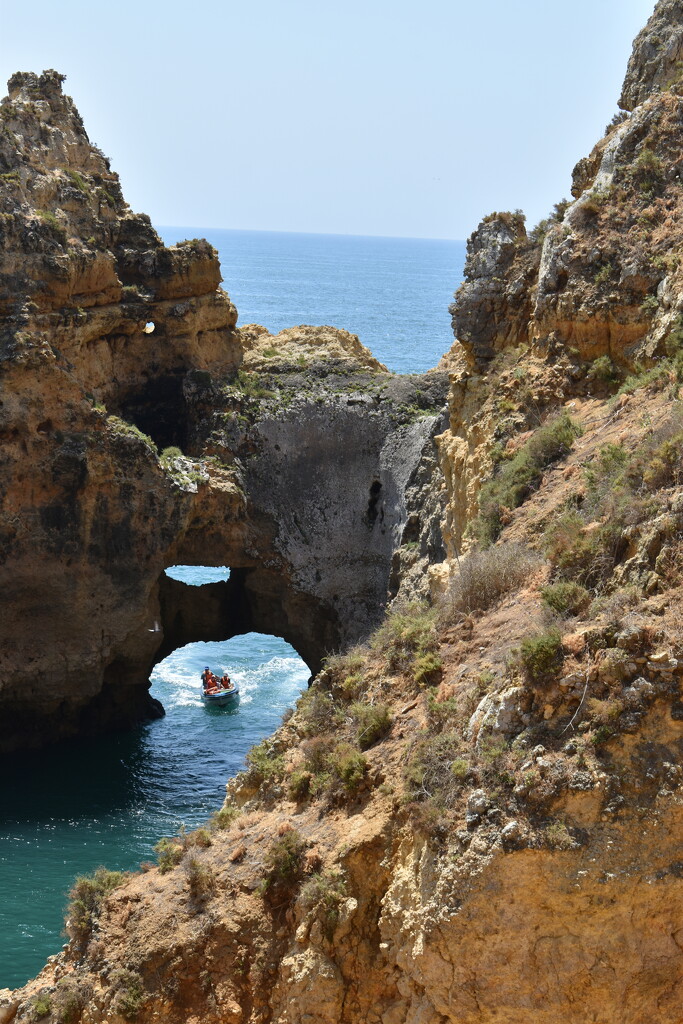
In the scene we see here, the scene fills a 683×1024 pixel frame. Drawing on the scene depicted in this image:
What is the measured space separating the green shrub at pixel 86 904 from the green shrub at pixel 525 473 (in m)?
7.86

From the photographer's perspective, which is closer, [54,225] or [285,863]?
[285,863]

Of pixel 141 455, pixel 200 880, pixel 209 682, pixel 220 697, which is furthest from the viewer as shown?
pixel 209 682

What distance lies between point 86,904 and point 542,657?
25.7 ft

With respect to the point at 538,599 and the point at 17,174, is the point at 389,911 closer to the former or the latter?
the point at 538,599

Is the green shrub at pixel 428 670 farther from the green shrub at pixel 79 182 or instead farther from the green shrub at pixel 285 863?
the green shrub at pixel 79 182

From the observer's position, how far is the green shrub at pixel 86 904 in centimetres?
1539

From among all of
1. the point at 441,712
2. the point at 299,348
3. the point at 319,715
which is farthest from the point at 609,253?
the point at 299,348

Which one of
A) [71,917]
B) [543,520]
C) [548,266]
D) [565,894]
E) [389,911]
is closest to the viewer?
[565,894]

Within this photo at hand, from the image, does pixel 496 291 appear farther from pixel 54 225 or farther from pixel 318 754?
pixel 54 225

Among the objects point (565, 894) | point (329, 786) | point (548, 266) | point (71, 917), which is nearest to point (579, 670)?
point (565, 894)

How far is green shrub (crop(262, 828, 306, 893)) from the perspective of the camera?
556 inches

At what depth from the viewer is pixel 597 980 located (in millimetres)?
11062

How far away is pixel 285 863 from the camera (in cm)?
1417

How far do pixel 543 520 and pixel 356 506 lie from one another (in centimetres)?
1825
